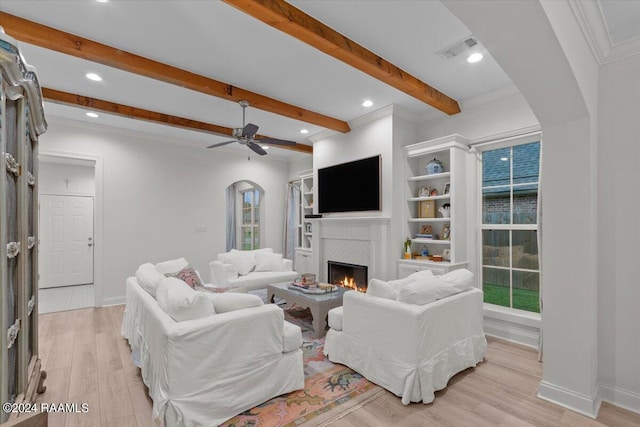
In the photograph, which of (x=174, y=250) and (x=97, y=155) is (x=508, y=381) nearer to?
(x=174, y=250)

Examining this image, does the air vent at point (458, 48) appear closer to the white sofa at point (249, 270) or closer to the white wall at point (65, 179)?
the white sofa at point (249, 270)

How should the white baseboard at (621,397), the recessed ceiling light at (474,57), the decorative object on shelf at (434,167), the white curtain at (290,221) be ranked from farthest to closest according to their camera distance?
the white curtain at (290,221) → the decorative object on shelf at (434,167) → the recessed ceiling light at (474,57) → the white baseboard at (621,397)

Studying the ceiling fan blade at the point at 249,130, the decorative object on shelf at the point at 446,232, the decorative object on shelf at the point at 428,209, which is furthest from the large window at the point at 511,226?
the ceiling fan blade at the point at 249,130

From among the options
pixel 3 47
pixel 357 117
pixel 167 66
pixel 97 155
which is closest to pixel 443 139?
pixel 357 117

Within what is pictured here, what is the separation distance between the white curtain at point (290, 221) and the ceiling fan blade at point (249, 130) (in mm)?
3250

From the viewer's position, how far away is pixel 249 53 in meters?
2.93

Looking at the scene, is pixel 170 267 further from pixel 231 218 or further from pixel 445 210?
pixel 231 218

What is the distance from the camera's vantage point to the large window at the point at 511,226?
11.7ft

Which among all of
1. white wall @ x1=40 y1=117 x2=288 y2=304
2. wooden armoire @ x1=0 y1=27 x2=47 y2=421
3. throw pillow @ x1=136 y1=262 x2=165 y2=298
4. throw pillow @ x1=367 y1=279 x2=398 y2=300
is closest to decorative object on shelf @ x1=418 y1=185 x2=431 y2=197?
throw pillow @ x1=367 y1=279 x2=398 y2=300

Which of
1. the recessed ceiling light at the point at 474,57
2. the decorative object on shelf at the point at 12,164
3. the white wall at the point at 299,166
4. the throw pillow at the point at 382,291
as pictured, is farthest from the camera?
the white wall at the point at 299,166

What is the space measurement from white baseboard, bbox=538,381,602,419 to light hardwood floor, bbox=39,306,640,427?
49 millimetres

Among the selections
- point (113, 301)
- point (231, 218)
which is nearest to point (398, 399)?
point (113, 301)

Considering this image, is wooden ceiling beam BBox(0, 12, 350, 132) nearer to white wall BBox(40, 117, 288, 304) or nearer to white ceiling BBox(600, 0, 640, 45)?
white wall BBox(40, 117, 288, 304)

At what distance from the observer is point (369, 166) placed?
4578mm
